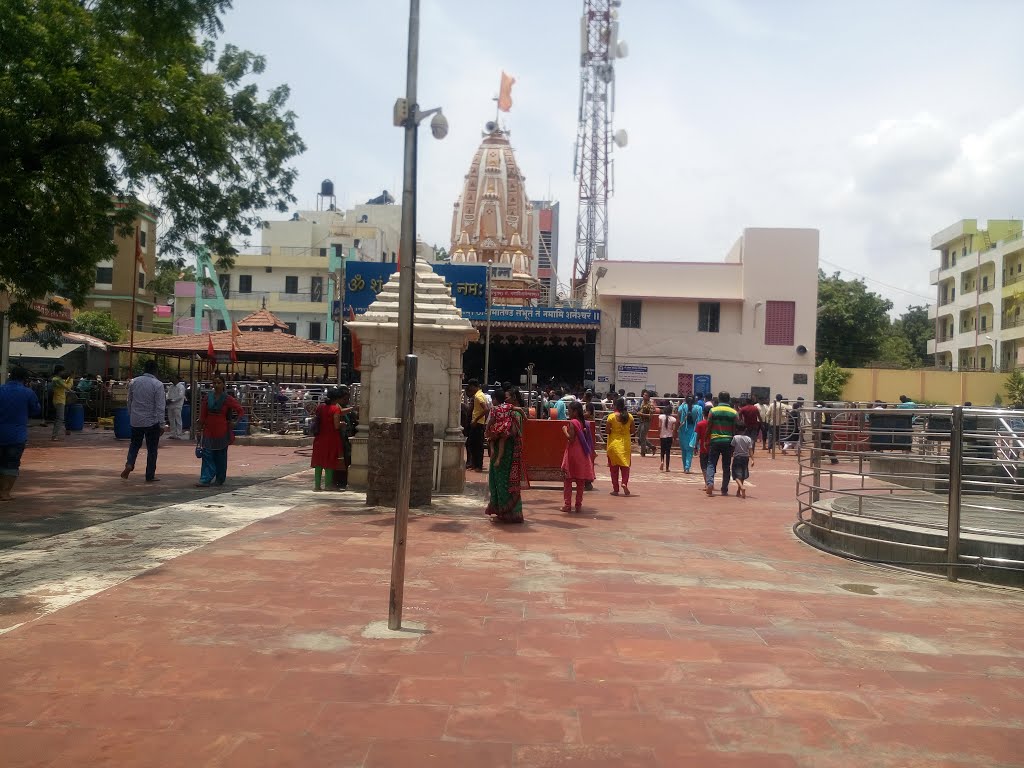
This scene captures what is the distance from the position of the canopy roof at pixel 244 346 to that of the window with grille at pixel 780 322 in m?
17.1

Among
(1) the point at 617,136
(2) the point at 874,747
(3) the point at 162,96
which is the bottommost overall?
(2) the point at 874,747

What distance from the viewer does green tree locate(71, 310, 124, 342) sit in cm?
4316

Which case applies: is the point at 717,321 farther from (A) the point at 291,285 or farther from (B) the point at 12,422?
(B) the point at 12,422

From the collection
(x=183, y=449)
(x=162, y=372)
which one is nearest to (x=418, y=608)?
(x=183, y=449)

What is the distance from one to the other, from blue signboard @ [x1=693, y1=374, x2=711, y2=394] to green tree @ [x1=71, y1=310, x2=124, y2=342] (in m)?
27.5

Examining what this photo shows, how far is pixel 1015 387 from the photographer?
3762cm

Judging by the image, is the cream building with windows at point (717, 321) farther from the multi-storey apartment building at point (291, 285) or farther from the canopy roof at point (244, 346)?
the multi-storey apartment building at point (291, 285)

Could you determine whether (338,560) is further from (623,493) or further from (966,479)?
(623,493)

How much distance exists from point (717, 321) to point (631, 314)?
11.2 ft

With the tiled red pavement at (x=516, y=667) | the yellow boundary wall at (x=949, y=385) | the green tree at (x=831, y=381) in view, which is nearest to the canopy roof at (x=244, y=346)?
the tiled red pavement at (x=516, y=667)

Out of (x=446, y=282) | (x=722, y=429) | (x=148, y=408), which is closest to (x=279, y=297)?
(x=446, y=282)

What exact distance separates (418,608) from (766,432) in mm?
22221

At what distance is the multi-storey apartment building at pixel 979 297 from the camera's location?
139 feet

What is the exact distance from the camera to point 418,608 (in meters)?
5.96
